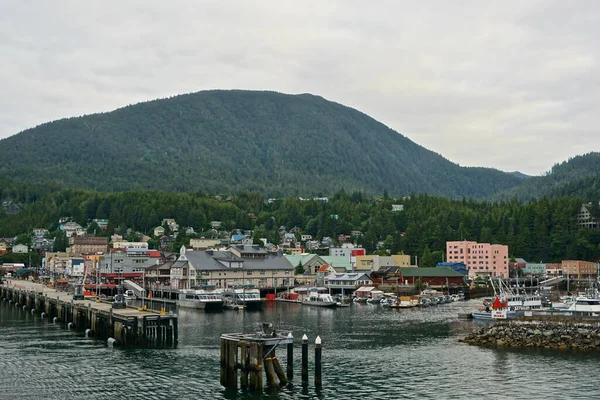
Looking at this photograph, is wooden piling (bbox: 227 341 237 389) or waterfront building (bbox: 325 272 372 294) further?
waterfront building (bbox: 325 272 372 294)

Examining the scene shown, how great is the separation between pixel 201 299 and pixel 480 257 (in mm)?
82900

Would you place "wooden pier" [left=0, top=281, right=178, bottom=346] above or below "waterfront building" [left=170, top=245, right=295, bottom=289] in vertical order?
below

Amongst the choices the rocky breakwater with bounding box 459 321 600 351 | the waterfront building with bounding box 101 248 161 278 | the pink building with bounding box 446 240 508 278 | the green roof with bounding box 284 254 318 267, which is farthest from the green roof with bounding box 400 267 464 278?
the rocky breakwater with bounding box 459 321 600 351

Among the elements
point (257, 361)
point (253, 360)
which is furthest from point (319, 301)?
point (257, 361)

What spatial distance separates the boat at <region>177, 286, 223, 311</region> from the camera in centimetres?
9256

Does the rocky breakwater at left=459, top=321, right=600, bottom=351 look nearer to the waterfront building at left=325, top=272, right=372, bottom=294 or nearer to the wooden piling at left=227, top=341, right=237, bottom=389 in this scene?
the wooden piling at left=227, top=341, right=237, bottom=389

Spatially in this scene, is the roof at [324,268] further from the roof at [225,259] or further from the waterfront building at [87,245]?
the waterfront building at [87,245]

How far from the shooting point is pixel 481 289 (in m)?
129

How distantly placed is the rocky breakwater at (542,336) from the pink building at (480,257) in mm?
98756

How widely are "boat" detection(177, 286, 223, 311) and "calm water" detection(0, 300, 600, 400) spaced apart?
24.0 m

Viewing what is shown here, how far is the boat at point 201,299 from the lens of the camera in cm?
9256

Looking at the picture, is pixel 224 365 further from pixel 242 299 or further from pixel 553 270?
pixel 553 270

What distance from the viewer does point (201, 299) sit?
94.4m

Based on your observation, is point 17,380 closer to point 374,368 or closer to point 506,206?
point 374,368
